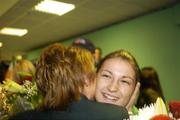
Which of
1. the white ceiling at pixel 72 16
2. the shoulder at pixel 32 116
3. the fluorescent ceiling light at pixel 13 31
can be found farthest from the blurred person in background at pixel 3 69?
the fluorescent ceiling light at pixel 13 31

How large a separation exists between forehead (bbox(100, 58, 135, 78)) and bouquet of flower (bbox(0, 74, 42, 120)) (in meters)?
0.37

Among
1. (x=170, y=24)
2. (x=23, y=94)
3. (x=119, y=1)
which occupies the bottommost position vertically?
(x=23, y=94)

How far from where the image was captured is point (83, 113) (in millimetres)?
1270

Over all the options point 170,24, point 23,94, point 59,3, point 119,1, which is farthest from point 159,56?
point 23,94

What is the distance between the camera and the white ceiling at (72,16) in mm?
4754

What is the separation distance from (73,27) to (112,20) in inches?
38.5

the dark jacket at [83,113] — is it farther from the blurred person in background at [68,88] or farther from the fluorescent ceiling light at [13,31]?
the fluorescent ceiling light at [13,31]

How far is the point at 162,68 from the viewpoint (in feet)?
16.7

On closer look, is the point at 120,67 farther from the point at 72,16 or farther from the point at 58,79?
the point at 72,16

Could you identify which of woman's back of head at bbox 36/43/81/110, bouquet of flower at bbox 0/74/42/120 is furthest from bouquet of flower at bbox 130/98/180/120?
bouquet of flower at bbox 0/74/42/120

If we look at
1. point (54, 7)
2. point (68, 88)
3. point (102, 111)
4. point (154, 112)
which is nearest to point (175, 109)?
point (154, 112)

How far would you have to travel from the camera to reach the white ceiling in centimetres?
475

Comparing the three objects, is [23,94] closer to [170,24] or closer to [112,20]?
[170,24]

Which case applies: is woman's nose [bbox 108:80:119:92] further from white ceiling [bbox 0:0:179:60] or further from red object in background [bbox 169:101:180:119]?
white ceiling [bbox 0:0:179:60]
